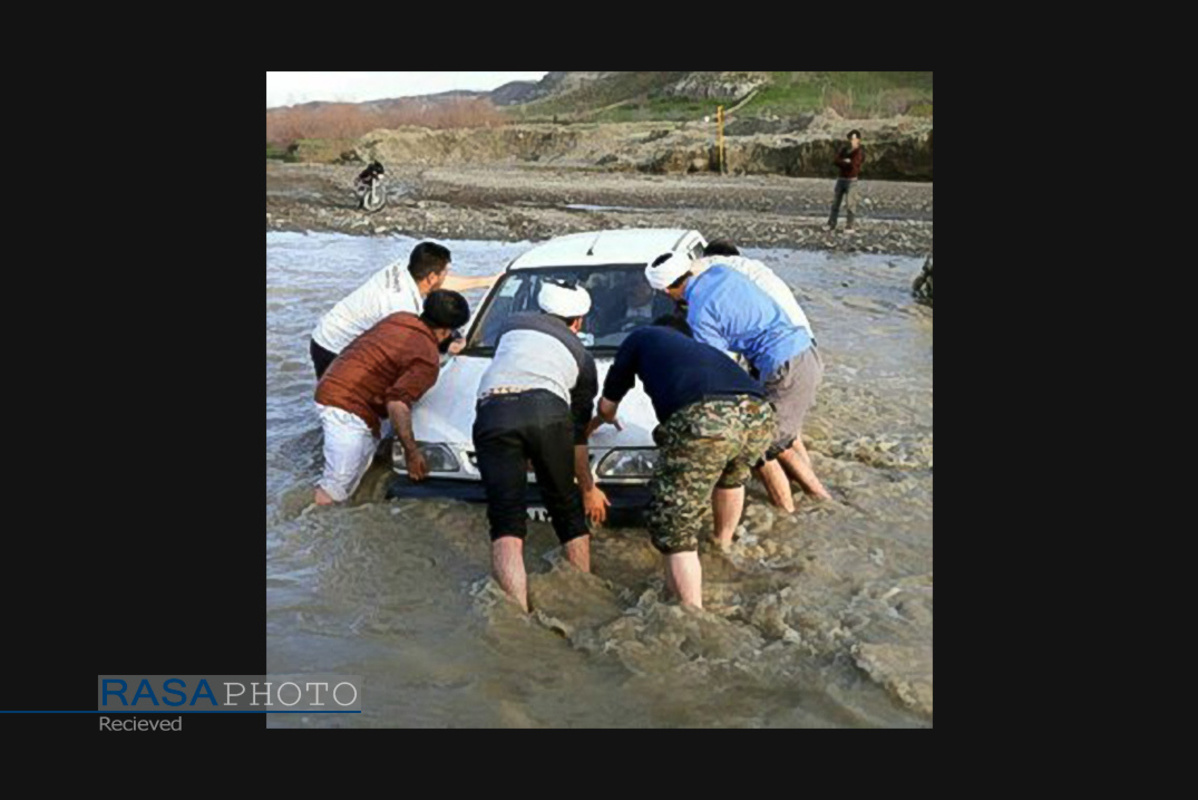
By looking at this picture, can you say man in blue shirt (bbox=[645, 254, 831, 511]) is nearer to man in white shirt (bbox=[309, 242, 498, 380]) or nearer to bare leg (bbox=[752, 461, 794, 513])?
bare leg (bbox=[752, 461, 794, 513])

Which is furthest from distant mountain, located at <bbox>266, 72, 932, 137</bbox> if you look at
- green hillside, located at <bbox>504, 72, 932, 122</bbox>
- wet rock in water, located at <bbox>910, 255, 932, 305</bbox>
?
wet rock in water, located at <bbox>910, 255, 932, 305</bbox>

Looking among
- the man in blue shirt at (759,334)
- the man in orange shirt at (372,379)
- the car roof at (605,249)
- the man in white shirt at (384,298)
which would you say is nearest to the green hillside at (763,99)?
the car roof at (605,249)

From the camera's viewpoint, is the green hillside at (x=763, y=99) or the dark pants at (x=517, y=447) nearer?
the dark pants at (x=517, y=447)

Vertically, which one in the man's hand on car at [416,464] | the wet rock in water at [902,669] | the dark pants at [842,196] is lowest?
the wet rock in water at [902,669]

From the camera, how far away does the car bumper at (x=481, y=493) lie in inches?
224

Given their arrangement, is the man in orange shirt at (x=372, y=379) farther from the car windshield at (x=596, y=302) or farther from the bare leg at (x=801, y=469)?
the bare leg at (x=801, y=469)

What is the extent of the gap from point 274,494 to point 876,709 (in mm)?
4414

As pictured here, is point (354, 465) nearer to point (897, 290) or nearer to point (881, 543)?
point (881, 543)

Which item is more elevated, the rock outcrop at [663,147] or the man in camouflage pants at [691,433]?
the rock outcrop at [663,147]

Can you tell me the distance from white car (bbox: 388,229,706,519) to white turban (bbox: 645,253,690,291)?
0.66 meters

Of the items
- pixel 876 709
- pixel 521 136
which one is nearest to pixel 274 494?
pixel 876 709

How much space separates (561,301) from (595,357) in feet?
4.67

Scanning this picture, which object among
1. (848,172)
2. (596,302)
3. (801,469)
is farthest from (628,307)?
(848,172)

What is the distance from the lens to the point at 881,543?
19.1ft
